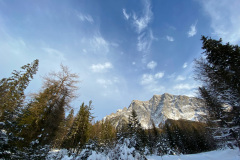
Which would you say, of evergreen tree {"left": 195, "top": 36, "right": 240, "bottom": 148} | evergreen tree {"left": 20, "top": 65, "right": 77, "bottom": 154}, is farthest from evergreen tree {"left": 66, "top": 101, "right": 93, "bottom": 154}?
evergreen tree {"left": 195, "top": 36, "right": 240, "bottom": 148}

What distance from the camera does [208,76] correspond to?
34.6ft

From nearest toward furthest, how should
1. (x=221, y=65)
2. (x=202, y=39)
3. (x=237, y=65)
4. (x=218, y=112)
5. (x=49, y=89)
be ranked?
(x=237, y=65), (x=221, y=65), (x=202, y=39), (x=49, y=89), (x=218, y=112)

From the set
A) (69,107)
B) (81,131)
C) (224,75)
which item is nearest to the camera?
(224,75)

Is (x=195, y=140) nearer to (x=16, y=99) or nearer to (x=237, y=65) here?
(x=237, y=65)

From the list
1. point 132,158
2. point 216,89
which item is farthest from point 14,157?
point 216,89

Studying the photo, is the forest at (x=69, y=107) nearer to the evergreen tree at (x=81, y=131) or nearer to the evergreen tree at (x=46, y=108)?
the evergreen tree at (x=46, y=108)

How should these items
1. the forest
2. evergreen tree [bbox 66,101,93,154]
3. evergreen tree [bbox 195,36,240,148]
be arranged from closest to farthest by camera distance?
1. the forest
2. evergreen tree [bbox 195,36,240,148]
3. evergreen tree [bbox 66,101,93,154]

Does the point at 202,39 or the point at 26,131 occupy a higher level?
the point at 202,39

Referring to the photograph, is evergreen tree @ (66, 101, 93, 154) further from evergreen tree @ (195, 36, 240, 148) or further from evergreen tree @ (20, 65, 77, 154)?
evergreen tree @ (195, 36, 240, 148)

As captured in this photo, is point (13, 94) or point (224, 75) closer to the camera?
point (224, 75)

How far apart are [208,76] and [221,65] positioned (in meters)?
1.48

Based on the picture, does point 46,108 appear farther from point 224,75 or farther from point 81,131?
point 224,75

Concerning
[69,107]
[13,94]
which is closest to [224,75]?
[69,107]

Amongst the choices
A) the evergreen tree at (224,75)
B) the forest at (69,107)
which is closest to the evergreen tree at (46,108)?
the forest at (69,107)
